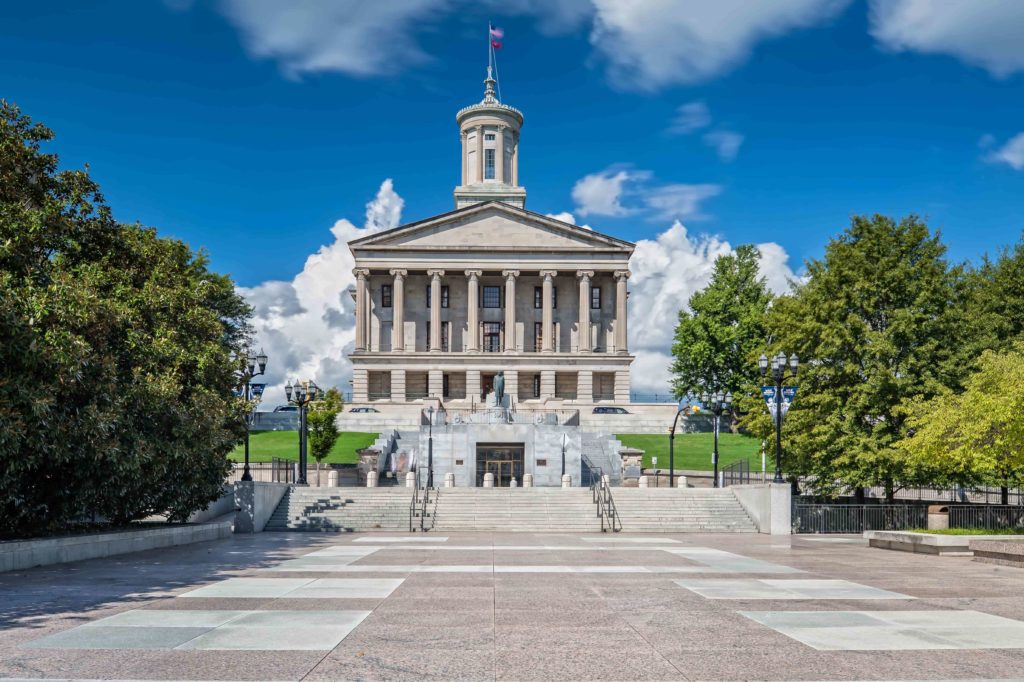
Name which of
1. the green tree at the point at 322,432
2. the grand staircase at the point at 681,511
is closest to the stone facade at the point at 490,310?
the green tree at the point at 322,432

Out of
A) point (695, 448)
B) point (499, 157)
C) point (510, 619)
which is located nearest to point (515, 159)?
point (499, 157)

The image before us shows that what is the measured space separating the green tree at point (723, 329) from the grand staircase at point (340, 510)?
43.0 m

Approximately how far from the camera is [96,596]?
43.9 feet

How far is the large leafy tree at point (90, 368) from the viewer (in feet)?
56.2

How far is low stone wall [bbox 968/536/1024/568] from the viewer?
19766mm

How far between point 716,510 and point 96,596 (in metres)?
25.5

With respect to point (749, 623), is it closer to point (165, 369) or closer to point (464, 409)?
point (165, 369)

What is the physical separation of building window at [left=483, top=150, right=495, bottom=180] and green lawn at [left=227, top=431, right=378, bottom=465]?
3770 cm

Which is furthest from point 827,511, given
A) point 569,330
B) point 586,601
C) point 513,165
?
point 513,165

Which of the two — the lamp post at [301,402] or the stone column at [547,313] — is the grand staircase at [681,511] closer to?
the lamp post at [301,402]

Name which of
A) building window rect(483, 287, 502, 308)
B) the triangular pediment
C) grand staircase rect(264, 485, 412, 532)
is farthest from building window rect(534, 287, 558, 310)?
grand staircase rect(264, 485, 412, 532)

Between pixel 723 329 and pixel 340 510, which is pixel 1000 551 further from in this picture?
pixel 723 329

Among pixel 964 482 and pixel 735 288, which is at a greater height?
pixel 735 288

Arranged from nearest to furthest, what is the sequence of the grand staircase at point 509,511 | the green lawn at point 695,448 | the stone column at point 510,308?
1. the grand staircase at point 509,511
2. the green lawn at point 695,448
3. the stone column at point 510,308
